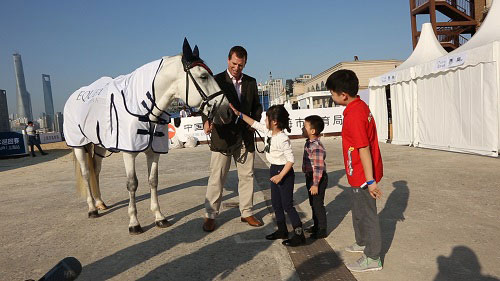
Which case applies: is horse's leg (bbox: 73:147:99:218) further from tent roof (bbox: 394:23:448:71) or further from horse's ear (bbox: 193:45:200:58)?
tent roof (bbox: 394:23:448:71)

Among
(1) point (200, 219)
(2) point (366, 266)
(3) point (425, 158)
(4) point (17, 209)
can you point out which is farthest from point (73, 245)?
(3) point (425, 158)

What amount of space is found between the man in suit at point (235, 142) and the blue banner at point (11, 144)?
16900 millimetres

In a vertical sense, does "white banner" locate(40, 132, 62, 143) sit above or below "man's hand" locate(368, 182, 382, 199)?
above

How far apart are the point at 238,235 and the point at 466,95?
7.33 metres

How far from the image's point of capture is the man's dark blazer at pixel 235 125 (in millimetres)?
3723

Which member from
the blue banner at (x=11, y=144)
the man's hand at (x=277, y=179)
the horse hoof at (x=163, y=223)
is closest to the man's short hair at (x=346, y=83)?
the man's hand at (x=277, y=179)

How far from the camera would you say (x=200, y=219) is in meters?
4.23

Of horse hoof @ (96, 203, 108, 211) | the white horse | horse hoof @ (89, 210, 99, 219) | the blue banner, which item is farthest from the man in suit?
the blue banner

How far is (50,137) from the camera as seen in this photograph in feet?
80.2

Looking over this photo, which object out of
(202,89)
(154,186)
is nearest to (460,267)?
(202,89)

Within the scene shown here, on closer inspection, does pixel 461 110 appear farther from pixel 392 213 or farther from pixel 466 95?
pixel 392 213

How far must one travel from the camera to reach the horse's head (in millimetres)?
3268

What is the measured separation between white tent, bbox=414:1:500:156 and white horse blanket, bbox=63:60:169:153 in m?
7.23

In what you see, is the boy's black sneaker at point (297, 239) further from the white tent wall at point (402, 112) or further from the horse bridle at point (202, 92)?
the white tent wall at point (402, 112)
